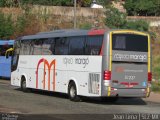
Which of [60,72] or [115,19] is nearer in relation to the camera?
[60,72]

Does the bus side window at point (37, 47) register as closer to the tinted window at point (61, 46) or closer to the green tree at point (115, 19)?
the tinted window at point (61, 46)

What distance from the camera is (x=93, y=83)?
22.8 metres

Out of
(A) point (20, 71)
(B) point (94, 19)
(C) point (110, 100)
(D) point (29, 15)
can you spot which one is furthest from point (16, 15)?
(C) point (110, 100)

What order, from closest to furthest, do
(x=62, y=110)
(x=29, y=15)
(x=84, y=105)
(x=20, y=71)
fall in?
(x=62, y=110) < (x=84, y=105) < (x=20, y=71) < (x=29, y=15)

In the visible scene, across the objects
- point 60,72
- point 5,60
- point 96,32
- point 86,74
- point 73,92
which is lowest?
point 5,60

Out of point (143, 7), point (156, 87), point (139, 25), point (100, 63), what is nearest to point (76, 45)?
point (100, 63)

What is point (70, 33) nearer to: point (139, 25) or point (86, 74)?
point (86, 74)

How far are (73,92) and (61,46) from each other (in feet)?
8.25

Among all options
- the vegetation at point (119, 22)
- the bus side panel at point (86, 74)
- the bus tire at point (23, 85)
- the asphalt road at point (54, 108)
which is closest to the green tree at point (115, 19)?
the vegetation at point (119, 22)

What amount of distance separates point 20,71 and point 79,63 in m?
7.02

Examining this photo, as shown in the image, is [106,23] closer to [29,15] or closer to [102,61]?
[29,15]

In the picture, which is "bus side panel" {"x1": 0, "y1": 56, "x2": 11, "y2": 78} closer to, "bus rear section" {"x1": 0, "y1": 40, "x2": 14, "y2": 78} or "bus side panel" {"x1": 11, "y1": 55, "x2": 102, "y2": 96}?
"bus rear section" {"x1": 0, "y1": 40, "x2": 14, "y2": 78}

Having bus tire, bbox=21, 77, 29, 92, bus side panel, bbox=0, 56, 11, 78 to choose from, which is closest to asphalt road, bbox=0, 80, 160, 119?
bus tire, bbox=21, 77, 29, 92

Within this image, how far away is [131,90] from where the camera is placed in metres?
22.7
